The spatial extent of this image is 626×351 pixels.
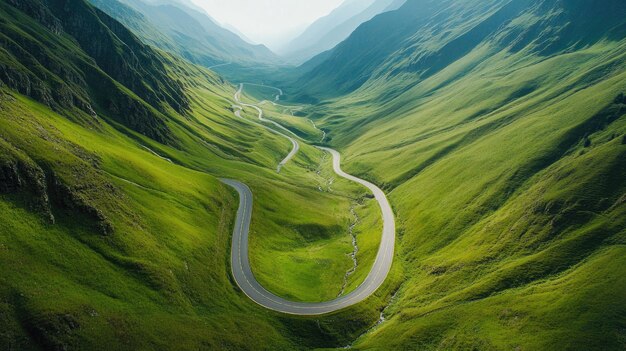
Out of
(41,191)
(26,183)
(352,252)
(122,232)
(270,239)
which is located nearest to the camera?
(26,183)

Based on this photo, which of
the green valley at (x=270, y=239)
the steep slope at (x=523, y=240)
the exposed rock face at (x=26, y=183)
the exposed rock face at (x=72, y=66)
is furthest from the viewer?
the exposed rock face at (x=72, y=66)

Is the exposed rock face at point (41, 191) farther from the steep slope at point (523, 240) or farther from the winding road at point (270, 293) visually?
the steep slope at point (523, 240)

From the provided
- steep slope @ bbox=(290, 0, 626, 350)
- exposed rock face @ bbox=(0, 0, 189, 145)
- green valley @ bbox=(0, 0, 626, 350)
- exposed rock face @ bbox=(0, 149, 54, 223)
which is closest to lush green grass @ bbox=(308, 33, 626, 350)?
steep slope @ bbox=(290, 0, 626, 350)

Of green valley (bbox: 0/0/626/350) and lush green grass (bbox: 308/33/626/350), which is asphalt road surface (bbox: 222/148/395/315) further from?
lush green grass (bbox: 308/33/626/350)

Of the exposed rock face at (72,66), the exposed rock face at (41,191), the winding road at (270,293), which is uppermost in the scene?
the exposed rock face at (72,66)

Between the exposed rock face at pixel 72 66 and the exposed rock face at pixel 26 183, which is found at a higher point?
the exposed rock face at pixel 72 66

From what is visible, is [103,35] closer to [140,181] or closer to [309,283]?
[140,181]

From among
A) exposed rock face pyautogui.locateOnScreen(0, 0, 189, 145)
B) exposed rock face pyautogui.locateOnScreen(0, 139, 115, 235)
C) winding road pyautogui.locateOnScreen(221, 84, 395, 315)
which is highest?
exposed rock face pyautogui.locateOnScreen(0, 0, 189, 145)

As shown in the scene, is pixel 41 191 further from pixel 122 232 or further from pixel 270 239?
pixel 270 239

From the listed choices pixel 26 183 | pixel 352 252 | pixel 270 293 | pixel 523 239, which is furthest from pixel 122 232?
pixel 523 239

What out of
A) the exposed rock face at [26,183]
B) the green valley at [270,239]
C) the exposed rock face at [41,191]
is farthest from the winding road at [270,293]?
the exposed rock face at [26,183]

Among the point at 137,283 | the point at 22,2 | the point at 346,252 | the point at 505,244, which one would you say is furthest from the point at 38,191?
the point at 22,2
